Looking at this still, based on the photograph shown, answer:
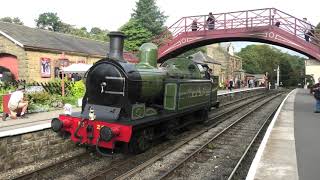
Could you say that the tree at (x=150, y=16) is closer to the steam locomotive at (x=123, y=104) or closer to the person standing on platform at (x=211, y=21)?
the person standing on platform at (x=211, y=21)

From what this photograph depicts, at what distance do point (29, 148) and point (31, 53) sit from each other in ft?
58.4

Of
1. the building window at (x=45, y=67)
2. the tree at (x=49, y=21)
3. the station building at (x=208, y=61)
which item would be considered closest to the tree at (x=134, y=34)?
the station building at (x=208, y=61)

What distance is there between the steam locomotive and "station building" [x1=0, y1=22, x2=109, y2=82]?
14.0 metres

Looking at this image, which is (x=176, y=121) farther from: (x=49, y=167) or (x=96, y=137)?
(x=49, y=167)

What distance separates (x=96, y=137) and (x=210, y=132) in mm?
6246

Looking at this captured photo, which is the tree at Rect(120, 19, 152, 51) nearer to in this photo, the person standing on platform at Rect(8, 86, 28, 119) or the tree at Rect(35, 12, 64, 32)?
the tree at Rect(35, 12, 64, 32)

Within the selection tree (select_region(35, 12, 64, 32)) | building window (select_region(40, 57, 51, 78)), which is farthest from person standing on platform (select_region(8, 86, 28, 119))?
tree (select_region(35, 12, 64, 32))

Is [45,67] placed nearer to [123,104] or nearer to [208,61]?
[123,104]

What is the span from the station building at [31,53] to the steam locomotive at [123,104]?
14.0 m

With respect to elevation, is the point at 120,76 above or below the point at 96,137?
above

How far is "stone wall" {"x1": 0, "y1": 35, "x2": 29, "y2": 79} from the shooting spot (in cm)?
2553

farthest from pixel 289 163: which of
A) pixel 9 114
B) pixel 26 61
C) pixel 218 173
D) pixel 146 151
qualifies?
pixel 26 61

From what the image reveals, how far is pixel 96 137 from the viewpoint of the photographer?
8992mm

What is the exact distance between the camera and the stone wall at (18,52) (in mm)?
25531
